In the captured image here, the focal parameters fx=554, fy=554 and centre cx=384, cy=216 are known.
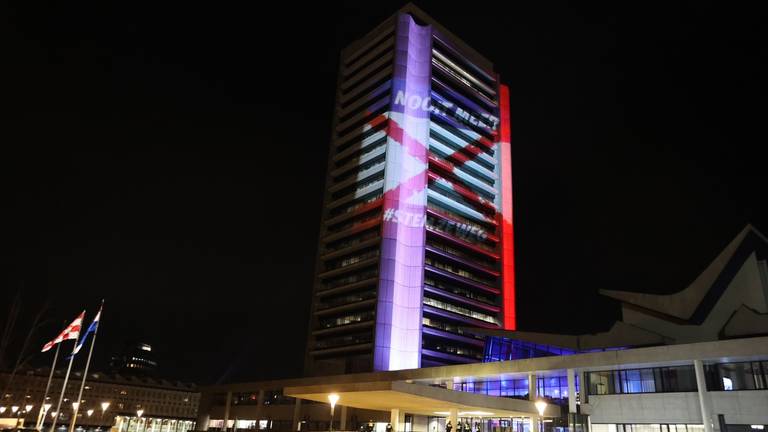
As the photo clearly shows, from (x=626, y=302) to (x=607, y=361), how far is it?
1959cm

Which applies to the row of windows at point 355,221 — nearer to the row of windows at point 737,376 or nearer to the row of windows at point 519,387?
the row of windows at point 519,387

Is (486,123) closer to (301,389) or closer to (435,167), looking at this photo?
(435,167)

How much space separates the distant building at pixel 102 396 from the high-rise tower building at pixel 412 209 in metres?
73.4

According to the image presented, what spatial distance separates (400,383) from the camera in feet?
117

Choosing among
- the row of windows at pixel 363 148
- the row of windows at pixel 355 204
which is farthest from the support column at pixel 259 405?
the row of windows at pixel 363 148

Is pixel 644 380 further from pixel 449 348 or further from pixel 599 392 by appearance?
pixel 449 348

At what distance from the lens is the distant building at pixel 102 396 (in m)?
155

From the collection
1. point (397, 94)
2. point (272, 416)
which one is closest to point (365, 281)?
point (272, 416)

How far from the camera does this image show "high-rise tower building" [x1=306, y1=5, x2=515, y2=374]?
3688 inches

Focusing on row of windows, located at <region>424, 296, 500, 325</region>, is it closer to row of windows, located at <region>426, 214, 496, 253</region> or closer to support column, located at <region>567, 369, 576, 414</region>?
row of windows, located at <region>426, 214, 496, 253</region>

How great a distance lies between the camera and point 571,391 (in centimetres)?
4484

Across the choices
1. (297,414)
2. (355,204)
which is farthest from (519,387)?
(355,204)

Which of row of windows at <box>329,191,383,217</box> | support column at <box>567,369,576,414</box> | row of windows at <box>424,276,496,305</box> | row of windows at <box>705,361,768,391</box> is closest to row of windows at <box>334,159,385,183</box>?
row of windows at <box>329,191,383,217</box>

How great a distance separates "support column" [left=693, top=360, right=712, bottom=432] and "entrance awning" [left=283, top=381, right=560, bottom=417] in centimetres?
1130
